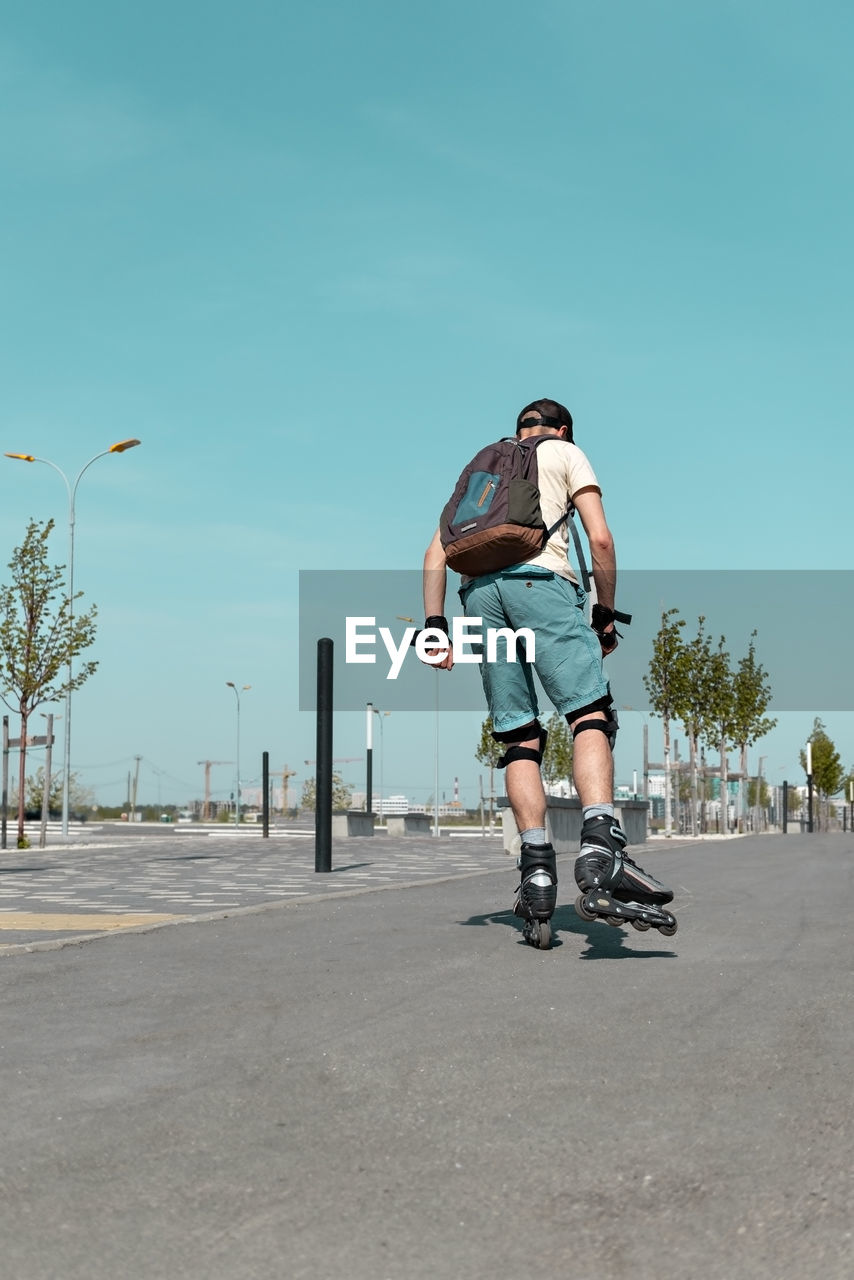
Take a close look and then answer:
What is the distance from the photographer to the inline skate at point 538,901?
15.6 feet

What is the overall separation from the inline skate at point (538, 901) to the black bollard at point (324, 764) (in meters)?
8.44

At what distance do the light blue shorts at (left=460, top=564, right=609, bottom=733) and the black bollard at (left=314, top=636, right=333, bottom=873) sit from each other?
8083mm

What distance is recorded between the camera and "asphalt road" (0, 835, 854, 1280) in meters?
1.78

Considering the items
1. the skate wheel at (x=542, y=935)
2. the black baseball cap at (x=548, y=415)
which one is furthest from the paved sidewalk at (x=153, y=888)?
the black baseball cap at (x=548, y=415)

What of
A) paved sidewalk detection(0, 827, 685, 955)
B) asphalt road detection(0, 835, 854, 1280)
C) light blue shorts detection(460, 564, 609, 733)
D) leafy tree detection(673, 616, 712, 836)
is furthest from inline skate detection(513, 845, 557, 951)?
leafy tree detection(673, 616, 712, 836)

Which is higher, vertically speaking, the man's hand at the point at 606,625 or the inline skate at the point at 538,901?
the man's hand at the point at 606,625

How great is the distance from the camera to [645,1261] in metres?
1.71

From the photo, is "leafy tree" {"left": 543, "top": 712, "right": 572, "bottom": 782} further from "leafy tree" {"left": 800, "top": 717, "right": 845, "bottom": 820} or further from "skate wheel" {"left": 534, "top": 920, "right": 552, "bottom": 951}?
"skate wheel" {"left": 534, "top": 920, "right": 552, "bottom": 951}

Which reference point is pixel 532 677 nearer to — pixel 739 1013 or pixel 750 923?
pixel 750 923

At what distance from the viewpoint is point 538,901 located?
480cm

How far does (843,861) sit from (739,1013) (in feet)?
37.7

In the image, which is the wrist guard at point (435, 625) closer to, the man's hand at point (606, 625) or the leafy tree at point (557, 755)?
the man's hand at point (606, 625)

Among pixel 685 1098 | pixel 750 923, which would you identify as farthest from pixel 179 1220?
pixel 750 923

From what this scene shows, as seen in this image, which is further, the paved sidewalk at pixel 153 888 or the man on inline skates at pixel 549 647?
the paved sidewalk at pixel 153 888
